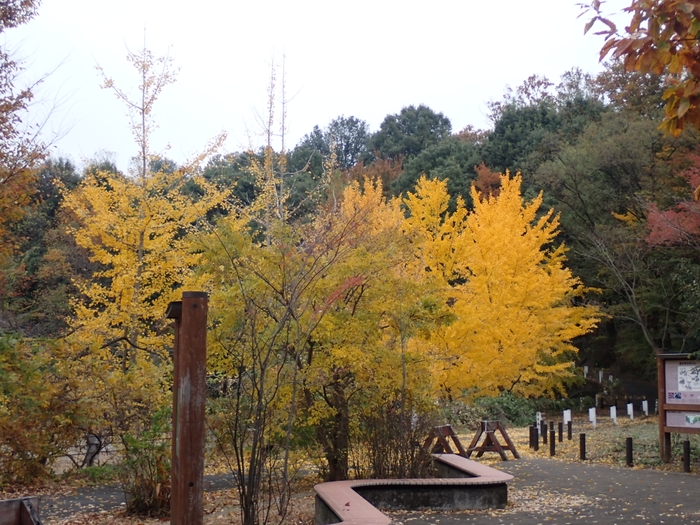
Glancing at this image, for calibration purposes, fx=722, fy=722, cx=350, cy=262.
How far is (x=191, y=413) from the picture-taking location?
439 cm

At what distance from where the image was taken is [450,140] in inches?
1422

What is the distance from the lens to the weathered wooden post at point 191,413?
4355 mm

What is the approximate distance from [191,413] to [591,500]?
6461 mm

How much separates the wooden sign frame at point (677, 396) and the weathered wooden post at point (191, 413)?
32.1 ft

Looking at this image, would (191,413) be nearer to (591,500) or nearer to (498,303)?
(591,500)

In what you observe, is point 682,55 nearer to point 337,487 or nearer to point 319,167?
point 337,487

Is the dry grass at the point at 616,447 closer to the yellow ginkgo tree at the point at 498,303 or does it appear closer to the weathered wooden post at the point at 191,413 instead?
the yellow ginkgo tree at the point at 498,303

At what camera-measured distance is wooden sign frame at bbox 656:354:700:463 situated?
11810 mm

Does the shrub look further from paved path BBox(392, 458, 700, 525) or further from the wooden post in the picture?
the wooden post

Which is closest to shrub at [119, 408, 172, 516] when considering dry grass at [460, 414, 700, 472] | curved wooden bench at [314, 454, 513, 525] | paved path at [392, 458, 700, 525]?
curved wooden bench at [314, 454, 513, 525]

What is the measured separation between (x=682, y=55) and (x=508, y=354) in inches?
613

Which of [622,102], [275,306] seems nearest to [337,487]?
[275,306]

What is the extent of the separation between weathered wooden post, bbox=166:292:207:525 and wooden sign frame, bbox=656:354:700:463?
9.78m

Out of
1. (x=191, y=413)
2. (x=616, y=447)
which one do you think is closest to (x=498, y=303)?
(x=616, y=447)
